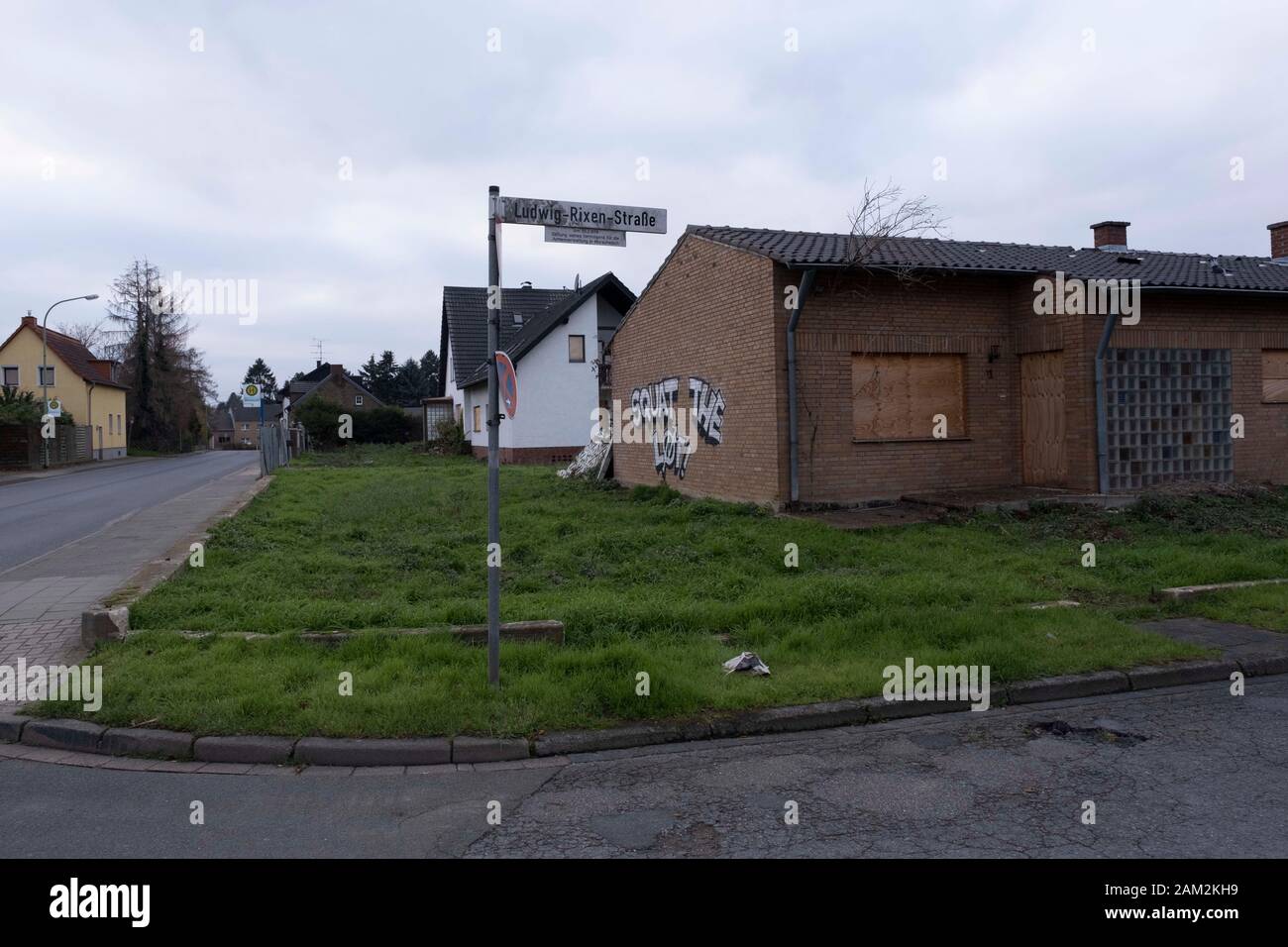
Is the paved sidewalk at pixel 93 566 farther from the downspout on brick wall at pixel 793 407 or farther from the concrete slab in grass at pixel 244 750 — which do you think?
the downspout on brick wall at pixel 793 407

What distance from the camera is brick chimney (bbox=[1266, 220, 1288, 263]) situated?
2155 centimetres

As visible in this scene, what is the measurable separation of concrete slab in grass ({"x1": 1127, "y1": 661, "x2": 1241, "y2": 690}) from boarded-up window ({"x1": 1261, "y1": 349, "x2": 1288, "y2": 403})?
11.4m

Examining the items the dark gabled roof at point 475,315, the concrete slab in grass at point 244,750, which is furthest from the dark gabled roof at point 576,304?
the concrete slab in grass at point 244,750

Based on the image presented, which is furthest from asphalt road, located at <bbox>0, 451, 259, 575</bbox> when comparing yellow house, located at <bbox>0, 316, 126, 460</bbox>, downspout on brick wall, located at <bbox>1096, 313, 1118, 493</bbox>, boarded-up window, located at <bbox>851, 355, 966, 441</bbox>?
yellow house, located at <bbox>0, 316, 126, 460</bbox>

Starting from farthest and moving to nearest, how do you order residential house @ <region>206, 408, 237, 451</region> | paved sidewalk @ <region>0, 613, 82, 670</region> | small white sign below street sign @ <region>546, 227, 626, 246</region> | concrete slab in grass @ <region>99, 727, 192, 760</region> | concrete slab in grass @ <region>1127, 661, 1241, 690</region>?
residential house @ <region>206, 408, 237, 451</region> → paved sidewalk @ <region>0, 613, 82, 670</region> → concrete slab in grass @ <region>1127, 661, 1241, 690</region> → small white sign below street sign @ <region>546, 227, 626, 246</region> → concrete slab in grass @ <region>99, 727, 192, 760</region>

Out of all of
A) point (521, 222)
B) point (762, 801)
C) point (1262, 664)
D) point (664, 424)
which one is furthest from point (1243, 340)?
point (762, 801)

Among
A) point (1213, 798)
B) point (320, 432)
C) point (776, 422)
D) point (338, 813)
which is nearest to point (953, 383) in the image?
point (776, 422)

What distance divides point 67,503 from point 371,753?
67.7 ft

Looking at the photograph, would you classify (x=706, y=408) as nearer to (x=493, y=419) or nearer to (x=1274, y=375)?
(x=1274, y=375)

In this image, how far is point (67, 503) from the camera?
2267 centimetres

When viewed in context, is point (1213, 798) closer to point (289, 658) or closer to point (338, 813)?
point (338, 813)

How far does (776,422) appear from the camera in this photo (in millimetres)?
14570

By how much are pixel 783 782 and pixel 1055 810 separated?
1.34 meters

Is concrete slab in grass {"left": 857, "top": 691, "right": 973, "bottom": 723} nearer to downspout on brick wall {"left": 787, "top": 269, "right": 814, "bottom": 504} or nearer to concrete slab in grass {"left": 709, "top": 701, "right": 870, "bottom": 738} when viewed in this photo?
concrete slab in grass {"left": 709, "top": 701, "right": 870, "bottom": 738}
